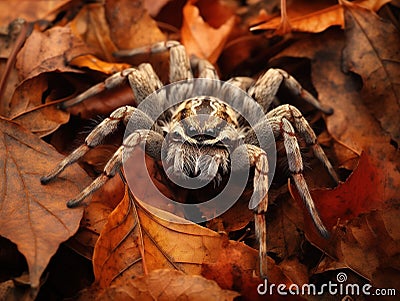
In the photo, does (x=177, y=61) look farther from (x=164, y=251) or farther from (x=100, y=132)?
(x=164, y=251)

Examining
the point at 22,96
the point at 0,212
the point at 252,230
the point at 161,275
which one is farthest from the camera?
the point at 22,96

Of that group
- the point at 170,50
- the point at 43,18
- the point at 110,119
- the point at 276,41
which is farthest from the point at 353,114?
the point at 43,18

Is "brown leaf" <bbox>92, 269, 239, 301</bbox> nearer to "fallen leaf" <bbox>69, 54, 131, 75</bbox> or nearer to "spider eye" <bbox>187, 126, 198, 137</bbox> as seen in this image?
"spider eye" <bbox>187, 126, 198, 137</bbox>

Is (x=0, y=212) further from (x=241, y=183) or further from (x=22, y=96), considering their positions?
(x=241, y=183)

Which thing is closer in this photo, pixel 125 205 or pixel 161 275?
pixel 161 275

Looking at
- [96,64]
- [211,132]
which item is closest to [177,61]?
[96,64]

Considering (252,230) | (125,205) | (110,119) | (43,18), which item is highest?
(43,18)

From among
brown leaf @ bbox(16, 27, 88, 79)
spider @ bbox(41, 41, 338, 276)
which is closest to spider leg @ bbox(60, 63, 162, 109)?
spider @ bbox(41, 41, 338, 276)
